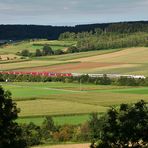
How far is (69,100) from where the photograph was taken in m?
82.6

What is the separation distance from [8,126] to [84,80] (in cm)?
8628

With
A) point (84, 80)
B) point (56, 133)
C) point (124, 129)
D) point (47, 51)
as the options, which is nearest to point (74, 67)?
point (84, 80)

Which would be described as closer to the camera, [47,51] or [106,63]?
[106,63]

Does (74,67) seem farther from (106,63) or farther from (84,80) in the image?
(84,80)

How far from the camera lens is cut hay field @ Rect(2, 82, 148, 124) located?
6866 centimetres

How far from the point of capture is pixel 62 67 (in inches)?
5738

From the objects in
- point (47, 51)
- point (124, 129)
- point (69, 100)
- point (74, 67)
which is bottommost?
point (74, 67)

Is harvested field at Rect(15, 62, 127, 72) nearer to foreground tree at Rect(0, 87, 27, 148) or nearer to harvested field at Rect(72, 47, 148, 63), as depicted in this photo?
harvested field at Rect(72, 47, 148, 63)

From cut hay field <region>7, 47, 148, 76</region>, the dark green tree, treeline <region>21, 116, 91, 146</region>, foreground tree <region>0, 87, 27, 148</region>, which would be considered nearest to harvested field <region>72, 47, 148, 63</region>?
cut hay field <region>7, 47, 148, 76</region>

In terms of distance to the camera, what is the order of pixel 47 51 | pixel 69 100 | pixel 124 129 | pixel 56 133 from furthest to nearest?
pixel 47 51 < pixel 69 100 < pixel 56 133 < pixel 124 129

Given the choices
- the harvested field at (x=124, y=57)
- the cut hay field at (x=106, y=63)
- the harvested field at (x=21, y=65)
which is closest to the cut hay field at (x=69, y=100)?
the cut hay field at (x=106, y=63)

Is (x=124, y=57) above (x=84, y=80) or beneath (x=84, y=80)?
above

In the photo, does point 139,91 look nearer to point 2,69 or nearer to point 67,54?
point 2,69

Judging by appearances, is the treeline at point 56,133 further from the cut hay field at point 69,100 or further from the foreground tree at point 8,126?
the foreground tree at point 8,126
